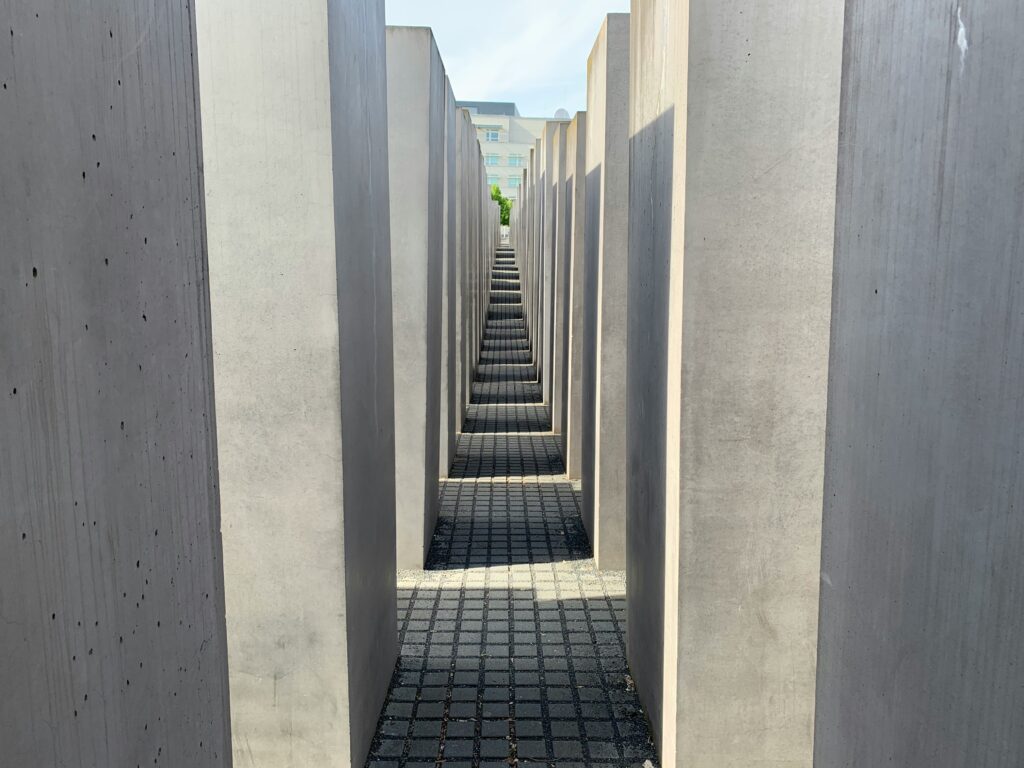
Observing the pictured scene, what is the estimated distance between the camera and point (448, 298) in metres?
10.1

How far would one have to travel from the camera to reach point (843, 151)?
1997 mm

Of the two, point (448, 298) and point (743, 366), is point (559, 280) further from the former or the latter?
point (743, 366)

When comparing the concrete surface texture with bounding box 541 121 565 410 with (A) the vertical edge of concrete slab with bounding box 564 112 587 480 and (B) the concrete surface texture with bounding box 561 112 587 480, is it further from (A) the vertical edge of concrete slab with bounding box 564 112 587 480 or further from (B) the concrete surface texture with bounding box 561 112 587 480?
(A) the vertical edge of concrete slab with bounding box 564 112 587 480

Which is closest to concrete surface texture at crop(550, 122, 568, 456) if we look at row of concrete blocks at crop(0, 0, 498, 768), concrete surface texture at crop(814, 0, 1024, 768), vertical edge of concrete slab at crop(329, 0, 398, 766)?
row of concrete blocks at crop(0, 0, 498, 768)

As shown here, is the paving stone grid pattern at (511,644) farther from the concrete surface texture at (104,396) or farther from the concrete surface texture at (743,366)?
the concrete surface texture at (104,396)

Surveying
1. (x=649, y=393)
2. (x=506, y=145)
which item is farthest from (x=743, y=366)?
(x=506, y=145)

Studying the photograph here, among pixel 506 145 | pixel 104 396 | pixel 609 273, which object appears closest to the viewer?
pixel 104 396

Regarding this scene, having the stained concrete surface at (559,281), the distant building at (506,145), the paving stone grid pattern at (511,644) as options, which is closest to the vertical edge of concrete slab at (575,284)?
the stained concrete surface at (559,281)

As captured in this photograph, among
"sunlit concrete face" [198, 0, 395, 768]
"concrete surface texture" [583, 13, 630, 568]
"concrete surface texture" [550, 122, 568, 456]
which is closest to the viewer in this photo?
"sunlit concrete face" [198, 0, 395, 768]

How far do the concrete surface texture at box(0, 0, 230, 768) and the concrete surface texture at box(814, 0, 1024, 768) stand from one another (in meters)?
1.48

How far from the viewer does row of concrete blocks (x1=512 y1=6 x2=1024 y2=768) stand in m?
1.47

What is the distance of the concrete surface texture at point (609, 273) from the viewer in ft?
22.7

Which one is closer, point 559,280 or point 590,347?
point 590,347

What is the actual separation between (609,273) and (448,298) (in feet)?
10.6
